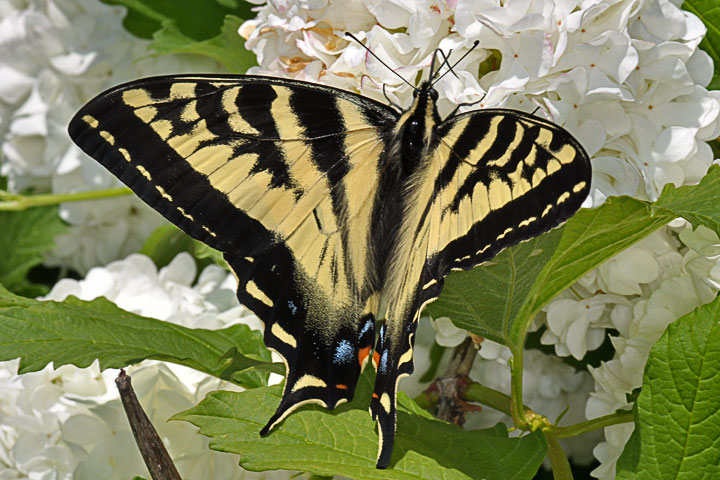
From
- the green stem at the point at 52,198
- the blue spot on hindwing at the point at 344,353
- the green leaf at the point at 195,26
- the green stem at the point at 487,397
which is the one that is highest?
the green leaf at the point at 195,26

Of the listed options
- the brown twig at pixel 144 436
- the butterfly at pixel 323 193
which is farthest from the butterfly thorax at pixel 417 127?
the brown twig at pixel 144 436

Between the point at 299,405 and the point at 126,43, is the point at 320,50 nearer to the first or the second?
the point at 299,405

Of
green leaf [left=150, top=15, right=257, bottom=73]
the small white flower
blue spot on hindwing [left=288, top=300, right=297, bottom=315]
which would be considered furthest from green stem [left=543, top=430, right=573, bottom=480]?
green leaf [left=150, top=15, right=257, bottom=73]

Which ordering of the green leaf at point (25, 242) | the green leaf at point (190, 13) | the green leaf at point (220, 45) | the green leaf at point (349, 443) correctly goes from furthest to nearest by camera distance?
the green leaf at point (25, 242)
the green leaf at point (190, 13)
the green leaf at point (220, 45)
the green leaf at point (349, 443)

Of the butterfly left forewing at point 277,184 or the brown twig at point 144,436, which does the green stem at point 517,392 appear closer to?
the butterfly left forewing at point 277,184

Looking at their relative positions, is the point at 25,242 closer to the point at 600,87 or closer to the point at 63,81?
the point at 63,81

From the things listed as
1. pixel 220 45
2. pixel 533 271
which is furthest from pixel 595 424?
pixel 220 45

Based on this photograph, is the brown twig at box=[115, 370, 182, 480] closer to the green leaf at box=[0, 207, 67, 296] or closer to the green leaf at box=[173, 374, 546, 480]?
the green leaf at box=[173, 374, 546, 480]
